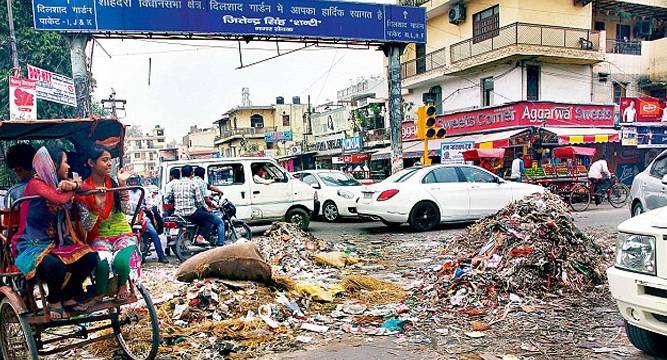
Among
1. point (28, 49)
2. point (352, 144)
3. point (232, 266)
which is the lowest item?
point (232, 266)

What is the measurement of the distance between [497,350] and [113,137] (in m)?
3.91

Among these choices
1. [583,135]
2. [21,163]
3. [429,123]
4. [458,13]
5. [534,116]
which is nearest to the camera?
[21,163]

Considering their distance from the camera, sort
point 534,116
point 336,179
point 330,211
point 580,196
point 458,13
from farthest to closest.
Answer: point 458,13 < point 534,116 < point 580,196 < point 336,179 < point 330,211

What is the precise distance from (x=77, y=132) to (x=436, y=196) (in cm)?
801

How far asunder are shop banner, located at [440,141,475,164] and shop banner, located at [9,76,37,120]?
41.0ft

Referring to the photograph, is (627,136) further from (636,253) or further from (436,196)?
(636,253)

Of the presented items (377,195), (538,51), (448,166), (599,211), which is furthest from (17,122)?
(538,51)

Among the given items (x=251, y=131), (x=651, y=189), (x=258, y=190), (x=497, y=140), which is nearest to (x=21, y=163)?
(x=258, y=190)

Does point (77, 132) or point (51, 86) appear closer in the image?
point (77, 132)

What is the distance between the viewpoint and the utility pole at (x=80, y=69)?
529 inches

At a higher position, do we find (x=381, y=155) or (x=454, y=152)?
(x=454, y=152)

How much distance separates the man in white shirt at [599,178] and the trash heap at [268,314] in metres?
11.5

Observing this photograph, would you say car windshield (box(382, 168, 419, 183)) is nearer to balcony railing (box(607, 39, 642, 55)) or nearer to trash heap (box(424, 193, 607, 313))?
trash heap (box(424, 193, 607, 313))

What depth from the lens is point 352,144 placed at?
110ft
